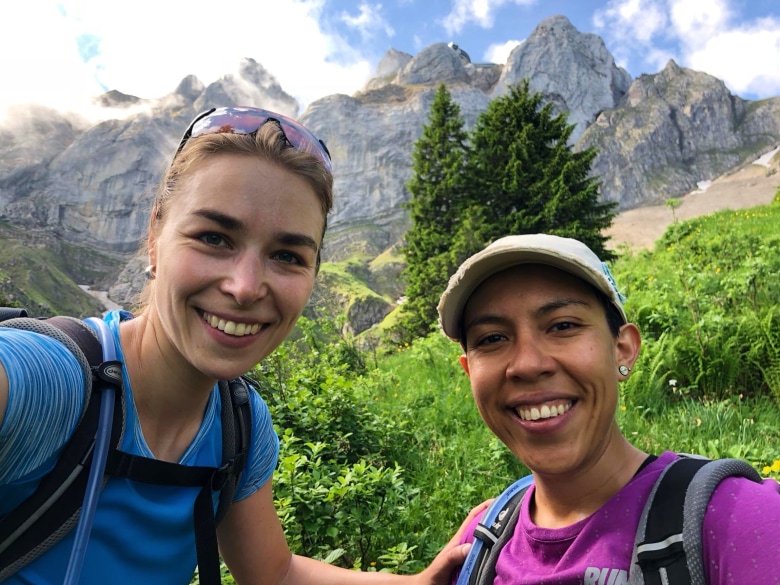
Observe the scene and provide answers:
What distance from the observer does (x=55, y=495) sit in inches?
47.1

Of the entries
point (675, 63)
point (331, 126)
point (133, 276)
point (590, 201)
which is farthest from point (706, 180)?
point (133, 276)

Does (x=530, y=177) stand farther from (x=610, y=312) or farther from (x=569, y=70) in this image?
(x=569, y=70)

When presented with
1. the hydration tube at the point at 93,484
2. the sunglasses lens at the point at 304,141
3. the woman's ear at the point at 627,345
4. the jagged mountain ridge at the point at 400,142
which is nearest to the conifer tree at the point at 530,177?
the woman's ear at the point at 627,345

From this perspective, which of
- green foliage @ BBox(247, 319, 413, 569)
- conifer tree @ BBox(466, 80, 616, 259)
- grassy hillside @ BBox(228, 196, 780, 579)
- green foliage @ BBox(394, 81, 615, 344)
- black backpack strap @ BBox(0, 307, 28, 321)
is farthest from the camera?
green foliage @ BBox(394, 81, 615, 344)

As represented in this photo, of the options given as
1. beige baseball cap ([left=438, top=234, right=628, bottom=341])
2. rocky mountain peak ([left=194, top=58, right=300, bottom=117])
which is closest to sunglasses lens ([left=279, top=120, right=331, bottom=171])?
beige baseball cap ([left=438, top=234, right=628, bottom=341])

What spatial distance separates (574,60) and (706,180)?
49733mm

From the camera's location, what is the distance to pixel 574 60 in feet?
451

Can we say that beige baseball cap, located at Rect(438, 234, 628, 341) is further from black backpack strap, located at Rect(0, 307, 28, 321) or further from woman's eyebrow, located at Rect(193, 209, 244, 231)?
black backpack strap, located at Rect(0, 307, 28, 321)

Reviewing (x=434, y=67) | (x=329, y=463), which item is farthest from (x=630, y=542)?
(x=434, y=67)

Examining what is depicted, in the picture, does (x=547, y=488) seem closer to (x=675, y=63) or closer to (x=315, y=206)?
(x=315, y=206)

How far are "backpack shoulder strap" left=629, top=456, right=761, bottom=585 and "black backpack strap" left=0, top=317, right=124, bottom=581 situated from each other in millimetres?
1311

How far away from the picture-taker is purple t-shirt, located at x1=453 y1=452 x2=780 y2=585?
0.99 meters

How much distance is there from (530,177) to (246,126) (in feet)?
52.1

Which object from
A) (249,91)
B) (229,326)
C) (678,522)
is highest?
(249,91)
